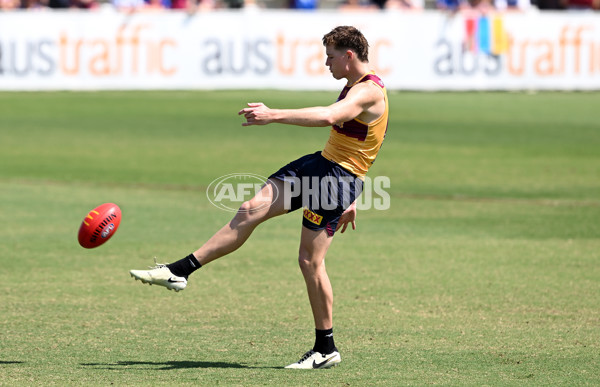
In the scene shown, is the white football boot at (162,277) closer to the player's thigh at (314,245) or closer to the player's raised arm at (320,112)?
the player's thigh at (314,245)

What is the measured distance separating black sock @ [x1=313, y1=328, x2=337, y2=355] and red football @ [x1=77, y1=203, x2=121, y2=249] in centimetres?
194

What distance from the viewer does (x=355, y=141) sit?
7523mm

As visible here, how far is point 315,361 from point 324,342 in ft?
0.53

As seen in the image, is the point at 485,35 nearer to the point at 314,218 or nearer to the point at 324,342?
the point at 314,218

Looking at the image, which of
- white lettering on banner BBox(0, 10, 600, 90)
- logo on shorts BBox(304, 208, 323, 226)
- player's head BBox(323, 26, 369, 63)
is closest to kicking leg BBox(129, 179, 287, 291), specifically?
logo on shorts BBox(304, 208, 323, 226)

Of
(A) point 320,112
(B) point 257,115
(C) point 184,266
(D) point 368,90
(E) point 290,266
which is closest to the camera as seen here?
(B) point 257,115

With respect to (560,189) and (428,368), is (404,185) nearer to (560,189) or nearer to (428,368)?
(560,189)

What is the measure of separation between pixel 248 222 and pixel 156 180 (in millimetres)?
10529

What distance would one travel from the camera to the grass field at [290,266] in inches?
296

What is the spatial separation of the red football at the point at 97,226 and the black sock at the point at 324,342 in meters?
1.94

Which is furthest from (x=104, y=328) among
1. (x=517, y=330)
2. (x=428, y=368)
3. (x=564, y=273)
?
(x=564, y=273)

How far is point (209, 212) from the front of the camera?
1499cm

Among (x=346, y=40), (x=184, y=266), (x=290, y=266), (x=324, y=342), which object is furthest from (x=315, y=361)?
(x=290, y=266)

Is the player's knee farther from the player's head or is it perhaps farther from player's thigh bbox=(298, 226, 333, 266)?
the player's head
